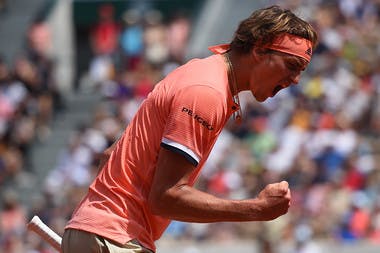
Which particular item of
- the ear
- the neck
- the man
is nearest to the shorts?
the man

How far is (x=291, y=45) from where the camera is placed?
464 centimetres

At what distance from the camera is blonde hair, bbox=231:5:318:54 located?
4.63m

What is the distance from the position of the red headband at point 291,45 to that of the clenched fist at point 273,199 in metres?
0.59

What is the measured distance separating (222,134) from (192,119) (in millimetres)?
10792

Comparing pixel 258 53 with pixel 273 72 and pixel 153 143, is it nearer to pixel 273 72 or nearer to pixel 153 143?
pixel 273 72

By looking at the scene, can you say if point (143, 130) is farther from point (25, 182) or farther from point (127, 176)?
point (25, 182)

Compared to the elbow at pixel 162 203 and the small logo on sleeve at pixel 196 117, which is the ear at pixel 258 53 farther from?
the elbow at pixel 162 203

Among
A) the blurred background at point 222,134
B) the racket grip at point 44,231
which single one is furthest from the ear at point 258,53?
the blurred background at point 222,134

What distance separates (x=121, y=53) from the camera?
1909 cm

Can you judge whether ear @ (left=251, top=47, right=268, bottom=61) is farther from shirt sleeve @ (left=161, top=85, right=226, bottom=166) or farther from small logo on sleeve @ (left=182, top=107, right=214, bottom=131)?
small logo on sleeve @ (left=182, top=107, right=214, bottom=131)

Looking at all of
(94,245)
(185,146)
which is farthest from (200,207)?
(94,245)

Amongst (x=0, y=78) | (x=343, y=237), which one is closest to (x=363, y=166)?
(x=343, y=237)

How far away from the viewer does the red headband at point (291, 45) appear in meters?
4.63

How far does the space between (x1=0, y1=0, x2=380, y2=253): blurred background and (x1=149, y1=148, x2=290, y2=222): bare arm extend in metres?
7.71
